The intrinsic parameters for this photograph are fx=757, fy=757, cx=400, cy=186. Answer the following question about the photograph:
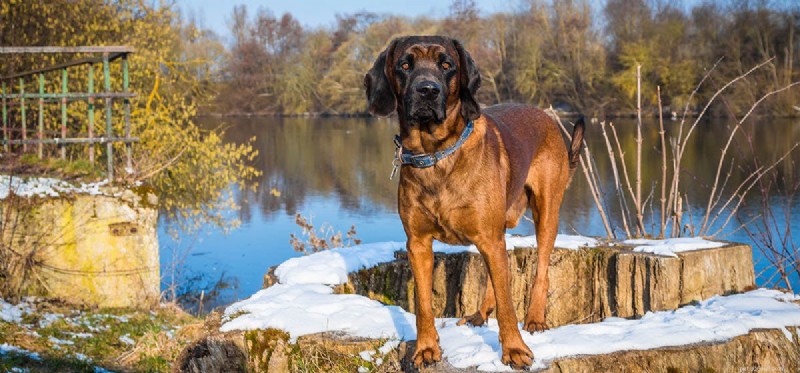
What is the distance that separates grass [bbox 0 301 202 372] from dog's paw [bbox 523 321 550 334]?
3161mm

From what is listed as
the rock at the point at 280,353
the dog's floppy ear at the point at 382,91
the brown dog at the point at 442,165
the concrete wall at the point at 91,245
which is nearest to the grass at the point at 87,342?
the concrete wall at the point at 91,245

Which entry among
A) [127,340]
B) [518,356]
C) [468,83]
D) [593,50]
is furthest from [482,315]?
[593,50]

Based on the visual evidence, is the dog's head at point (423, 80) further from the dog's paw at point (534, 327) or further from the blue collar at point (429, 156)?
the dog's paw at point (534, 327)

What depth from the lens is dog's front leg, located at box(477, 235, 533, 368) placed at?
3.55 metres

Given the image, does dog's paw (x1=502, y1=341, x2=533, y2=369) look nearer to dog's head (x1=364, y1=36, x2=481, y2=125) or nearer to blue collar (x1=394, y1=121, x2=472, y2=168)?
blue collar (x1=394, y1=121, x2=472, y2=168)

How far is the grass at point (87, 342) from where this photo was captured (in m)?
6.85

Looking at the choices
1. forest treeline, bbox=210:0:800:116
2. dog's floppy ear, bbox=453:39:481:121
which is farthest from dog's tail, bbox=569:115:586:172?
forest treeline, bbox=210:0:800:116

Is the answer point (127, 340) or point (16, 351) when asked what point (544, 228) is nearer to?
point (16, 351)

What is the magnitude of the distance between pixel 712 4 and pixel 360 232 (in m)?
41.5

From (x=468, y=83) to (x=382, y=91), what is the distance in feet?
1.34

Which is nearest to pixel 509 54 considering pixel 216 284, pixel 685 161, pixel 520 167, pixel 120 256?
pixel 685 161

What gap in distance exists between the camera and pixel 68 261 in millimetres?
9227

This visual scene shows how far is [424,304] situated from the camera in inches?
147

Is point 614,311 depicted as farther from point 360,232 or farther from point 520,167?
point 360,232
